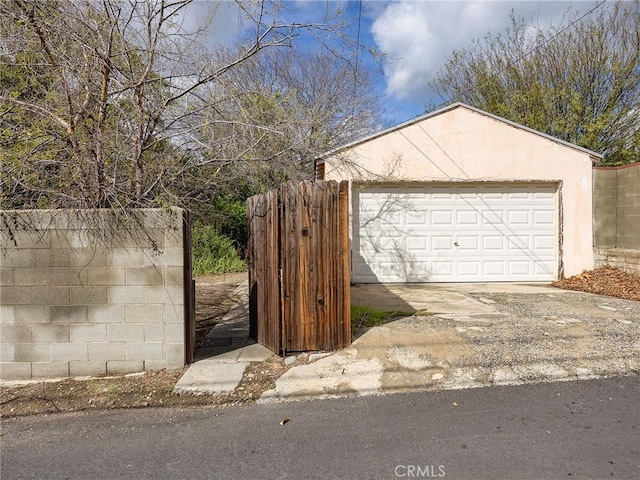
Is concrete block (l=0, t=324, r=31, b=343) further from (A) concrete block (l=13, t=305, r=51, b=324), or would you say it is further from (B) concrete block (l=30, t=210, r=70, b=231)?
(B) concrete block (l=30, t=210, r=70, b=231)

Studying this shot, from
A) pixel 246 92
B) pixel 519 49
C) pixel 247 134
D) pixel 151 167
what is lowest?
pixel 151 167

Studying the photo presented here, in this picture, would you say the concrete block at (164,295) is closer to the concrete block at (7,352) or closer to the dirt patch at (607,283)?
the concrete block at (7,352)

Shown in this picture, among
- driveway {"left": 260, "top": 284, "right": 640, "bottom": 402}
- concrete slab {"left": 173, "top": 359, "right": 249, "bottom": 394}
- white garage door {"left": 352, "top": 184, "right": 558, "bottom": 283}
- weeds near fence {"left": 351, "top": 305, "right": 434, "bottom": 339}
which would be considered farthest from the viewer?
white garage door {"left": 352, "top": 184, "right": 558, "bottom": 283}

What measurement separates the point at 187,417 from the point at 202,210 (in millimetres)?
2894

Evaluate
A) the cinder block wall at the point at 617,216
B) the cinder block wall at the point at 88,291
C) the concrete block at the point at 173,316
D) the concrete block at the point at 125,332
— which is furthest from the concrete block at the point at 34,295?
the cinder block wall at the point at 617,216

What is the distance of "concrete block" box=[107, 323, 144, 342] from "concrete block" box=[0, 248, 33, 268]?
105 centimetres

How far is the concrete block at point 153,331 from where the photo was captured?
159 inches

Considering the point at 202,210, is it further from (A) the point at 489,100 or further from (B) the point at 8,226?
(A) the point at 489,100

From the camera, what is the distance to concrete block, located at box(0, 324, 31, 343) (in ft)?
13.0

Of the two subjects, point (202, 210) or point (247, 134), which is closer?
point (247, 134)

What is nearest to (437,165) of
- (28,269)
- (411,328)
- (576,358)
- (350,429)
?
(411,328)

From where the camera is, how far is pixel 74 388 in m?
3.75

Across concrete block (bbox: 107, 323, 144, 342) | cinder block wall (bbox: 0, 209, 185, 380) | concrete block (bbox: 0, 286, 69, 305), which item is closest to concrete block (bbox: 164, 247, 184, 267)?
cinder block wall (bbox: 0, 209, 185, 380)

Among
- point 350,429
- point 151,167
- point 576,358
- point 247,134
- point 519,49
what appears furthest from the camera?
point 519,49
